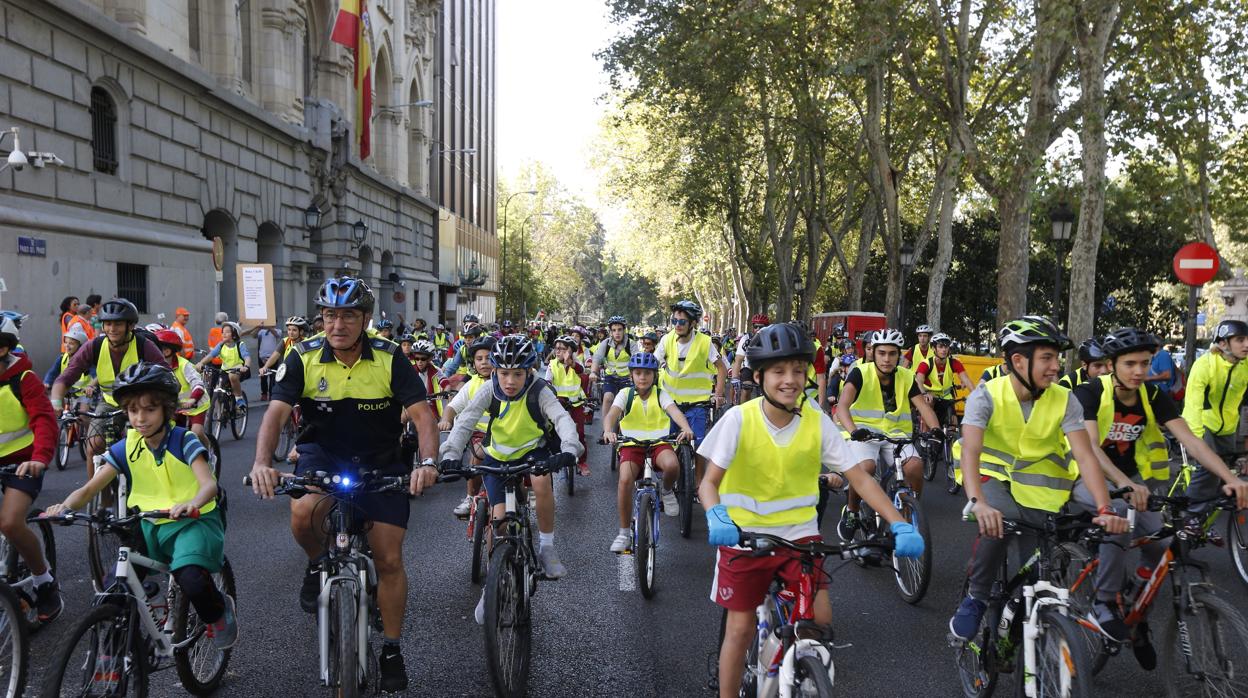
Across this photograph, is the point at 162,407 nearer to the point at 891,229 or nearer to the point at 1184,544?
the point at 1184,544

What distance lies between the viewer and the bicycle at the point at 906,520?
6484 mm

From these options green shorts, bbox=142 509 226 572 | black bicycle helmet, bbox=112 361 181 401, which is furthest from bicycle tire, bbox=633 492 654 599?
black bicycle helmet, bbox=112 361 181 401

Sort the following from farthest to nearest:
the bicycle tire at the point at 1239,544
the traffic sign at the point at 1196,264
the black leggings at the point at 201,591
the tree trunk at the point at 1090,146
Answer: the tree trunk at the point at 1090,146, the traffic sign at the point at 1196,264, the bicycle tire at the point at 1239,544, the black leggings at the point at 201,591

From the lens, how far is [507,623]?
476 cm

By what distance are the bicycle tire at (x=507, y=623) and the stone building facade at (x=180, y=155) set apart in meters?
13.6

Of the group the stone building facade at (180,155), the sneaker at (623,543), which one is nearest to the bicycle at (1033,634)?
the sneaker at (623,543)

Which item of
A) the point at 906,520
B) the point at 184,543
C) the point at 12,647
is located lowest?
the point at 12,647

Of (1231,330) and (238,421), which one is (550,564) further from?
(238,421)

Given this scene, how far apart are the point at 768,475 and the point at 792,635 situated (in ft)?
2.29

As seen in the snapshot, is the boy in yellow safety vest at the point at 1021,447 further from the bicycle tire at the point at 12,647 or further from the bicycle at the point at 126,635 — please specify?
the bicycle tire at the point at 12,647

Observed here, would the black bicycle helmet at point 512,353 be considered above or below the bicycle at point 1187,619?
above

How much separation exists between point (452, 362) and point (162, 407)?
8697mm

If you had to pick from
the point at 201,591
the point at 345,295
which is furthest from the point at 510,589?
the point at 345,295

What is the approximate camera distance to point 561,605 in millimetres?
6504
